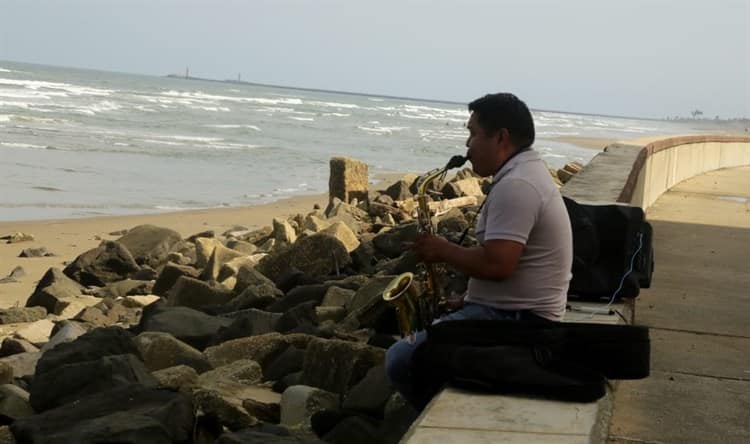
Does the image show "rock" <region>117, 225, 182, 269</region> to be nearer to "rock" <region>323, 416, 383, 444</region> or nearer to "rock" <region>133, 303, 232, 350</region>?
"rock" <region>133, 303, 232, 350</region>

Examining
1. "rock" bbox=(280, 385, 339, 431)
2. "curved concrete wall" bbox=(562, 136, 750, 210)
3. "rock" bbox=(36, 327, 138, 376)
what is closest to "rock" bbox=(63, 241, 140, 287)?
"curved concrete wall" bbox=(562, 136, 750, 210)

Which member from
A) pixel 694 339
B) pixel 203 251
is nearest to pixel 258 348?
pixel 694 339

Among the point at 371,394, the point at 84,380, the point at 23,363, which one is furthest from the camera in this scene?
the point at 23,363

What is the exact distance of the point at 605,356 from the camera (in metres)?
4.15

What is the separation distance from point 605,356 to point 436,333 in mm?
610

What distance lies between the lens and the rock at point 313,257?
1041 centimetres

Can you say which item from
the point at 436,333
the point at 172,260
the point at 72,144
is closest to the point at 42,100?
the point at 72,144

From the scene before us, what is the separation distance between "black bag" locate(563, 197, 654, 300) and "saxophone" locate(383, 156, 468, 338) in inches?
58.4

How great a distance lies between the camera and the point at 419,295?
4504 millimetres

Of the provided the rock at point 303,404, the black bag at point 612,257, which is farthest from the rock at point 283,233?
the rock at point 303,404

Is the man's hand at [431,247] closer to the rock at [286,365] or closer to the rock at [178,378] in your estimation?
the rock at [178,378]

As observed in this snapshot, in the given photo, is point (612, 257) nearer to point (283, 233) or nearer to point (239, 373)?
point (239, 373)

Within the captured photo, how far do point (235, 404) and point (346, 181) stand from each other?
39.4 ft

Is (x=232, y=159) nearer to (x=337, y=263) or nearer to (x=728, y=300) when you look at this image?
(x=337, y=263)
